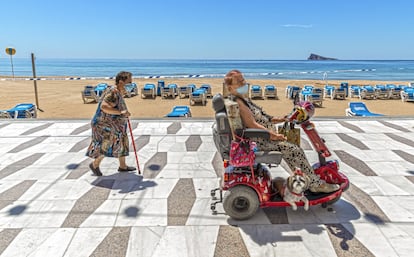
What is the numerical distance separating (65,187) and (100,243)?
1446 mm

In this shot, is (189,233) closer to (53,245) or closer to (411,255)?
(53,245)

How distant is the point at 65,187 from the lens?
3.94 meters

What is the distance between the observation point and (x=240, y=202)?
3.12m

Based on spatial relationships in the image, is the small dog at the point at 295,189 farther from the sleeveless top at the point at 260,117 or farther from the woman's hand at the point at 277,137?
the sleeveless top at the point at 260,117

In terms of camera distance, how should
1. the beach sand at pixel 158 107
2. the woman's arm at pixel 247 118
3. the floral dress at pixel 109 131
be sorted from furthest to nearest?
the beach sand at pixel 158 107
the floral dress at pixel 109 131
the woman's arm at pixel 247 118

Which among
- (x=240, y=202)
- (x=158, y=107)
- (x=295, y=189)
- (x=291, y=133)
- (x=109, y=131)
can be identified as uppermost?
(x=291, y=133)

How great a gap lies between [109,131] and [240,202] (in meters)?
2.00

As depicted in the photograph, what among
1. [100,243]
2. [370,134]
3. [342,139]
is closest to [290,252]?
[100,243]

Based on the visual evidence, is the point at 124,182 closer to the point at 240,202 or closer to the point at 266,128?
the point at 240,202

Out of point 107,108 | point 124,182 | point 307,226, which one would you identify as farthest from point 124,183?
point 307,226

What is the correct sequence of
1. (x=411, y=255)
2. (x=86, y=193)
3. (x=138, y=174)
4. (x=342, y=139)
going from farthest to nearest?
(x=342, y=139), (x=138, y=174), (x=86, y=193), (x=411, y=255)

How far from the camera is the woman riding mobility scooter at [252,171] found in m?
3.01

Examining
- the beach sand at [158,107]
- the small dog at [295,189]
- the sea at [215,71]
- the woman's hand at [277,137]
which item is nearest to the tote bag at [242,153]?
the woman's hand at [277,137]

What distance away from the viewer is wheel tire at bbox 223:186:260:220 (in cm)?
308
